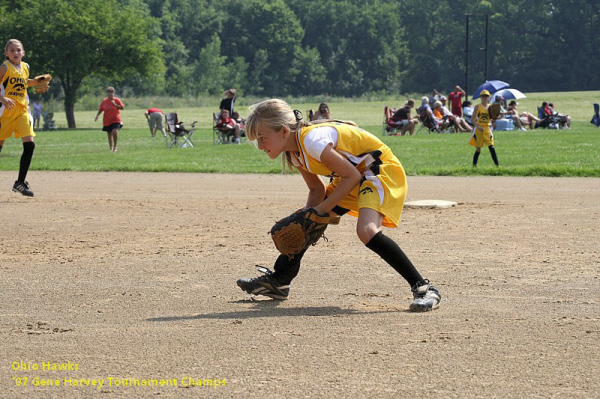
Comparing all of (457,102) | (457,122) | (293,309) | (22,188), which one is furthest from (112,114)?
(293,309)

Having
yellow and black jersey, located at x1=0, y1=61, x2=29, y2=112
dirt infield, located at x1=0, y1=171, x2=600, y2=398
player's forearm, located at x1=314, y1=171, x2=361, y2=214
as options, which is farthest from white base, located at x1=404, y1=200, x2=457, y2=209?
player's forearm, located at x1=314, y1=171, x2=361, y2=214

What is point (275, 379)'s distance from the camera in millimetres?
4133

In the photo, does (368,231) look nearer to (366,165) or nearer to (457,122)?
(366,165)

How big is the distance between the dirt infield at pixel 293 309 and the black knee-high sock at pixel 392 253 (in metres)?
0.23

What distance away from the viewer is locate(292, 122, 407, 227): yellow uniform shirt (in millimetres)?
5438

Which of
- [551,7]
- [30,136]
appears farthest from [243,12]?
[30,136]

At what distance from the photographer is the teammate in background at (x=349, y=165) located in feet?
17.6

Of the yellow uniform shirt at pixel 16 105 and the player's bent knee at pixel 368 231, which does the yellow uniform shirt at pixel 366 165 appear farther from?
the yellow uniform shirt at pixel 16 105

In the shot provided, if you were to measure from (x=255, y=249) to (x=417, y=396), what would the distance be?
4.52 m

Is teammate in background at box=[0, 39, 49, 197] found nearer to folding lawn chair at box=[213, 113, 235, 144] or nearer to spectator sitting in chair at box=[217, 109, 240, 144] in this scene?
spectator sitting in chair at box=[217, 109, 240, 144]

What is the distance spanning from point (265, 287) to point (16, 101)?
22.8 feet

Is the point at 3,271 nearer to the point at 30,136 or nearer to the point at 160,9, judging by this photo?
the point at 30,136

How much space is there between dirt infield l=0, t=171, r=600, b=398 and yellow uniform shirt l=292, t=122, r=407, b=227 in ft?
2.25

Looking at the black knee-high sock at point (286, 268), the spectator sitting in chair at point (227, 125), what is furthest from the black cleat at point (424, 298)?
the spectator sitting in chair at point (227, 125)
